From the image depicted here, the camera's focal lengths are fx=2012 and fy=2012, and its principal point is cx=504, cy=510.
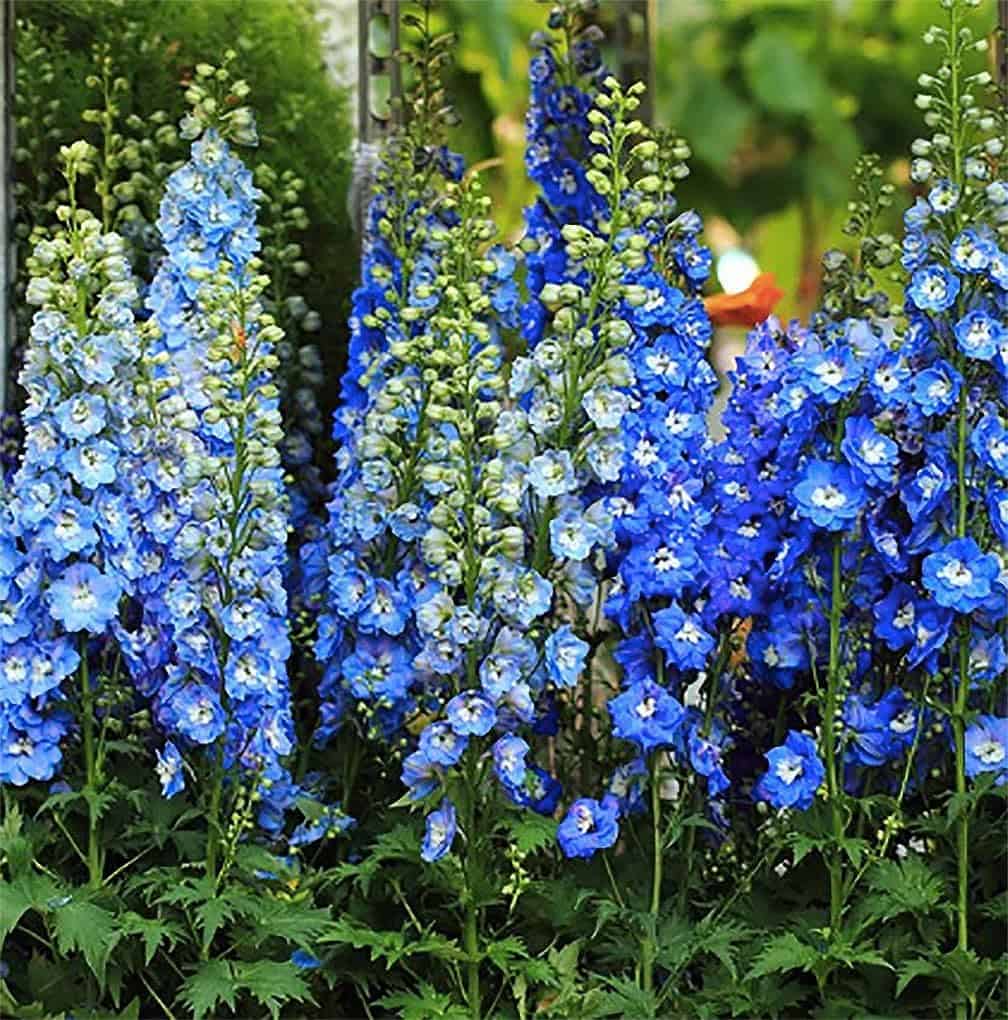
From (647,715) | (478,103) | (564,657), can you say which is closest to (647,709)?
(647,715)

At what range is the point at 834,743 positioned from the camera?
2.68 meters

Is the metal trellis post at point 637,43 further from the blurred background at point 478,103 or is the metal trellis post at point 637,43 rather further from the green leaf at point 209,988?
the green leaf at point 209,988

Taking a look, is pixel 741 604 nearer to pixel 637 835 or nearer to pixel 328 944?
pixel 637 835

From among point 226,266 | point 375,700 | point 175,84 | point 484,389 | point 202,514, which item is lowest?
point 375,700

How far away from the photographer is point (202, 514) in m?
2.65

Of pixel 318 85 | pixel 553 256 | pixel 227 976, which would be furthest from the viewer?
pixel 318 85

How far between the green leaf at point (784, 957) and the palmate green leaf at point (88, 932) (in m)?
0.80

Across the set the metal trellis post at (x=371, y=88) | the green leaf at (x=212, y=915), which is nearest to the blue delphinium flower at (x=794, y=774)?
the green leaf at (x=212, y=915)

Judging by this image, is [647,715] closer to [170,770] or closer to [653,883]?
[653,883]

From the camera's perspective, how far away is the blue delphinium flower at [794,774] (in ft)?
8.71

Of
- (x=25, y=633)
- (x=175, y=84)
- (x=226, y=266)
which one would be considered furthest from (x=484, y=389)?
(x=175, y=84)

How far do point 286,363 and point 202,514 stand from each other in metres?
0.74

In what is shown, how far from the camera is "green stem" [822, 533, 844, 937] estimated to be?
263 cm

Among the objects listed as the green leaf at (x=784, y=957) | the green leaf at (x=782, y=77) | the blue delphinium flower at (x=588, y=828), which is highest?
the green leaf at (x=782, y=77)
